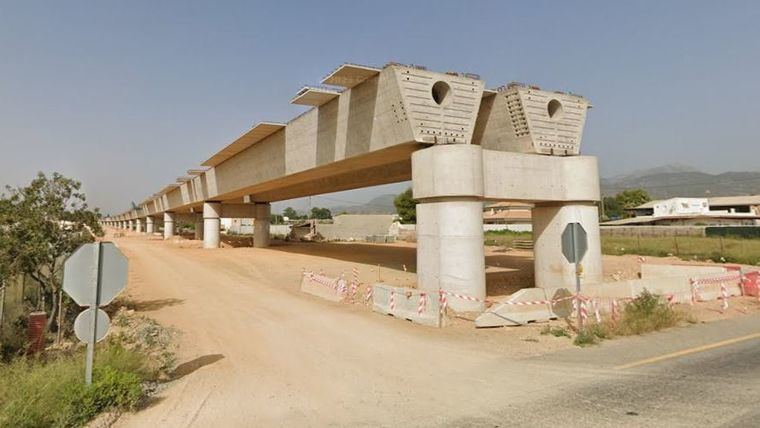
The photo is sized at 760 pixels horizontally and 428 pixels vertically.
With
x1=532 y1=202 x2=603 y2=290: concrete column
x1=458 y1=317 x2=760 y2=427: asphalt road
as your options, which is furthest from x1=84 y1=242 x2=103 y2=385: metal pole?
x1=532 y1=202 x2=603 y2=290: concrete column

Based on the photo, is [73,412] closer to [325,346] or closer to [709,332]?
[325,346]

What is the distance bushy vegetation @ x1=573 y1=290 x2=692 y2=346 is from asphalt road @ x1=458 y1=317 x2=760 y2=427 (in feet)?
1.85

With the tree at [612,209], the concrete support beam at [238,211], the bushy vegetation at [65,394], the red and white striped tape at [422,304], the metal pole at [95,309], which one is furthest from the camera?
the tree at [612,209]

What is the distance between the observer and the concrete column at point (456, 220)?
13906 mm

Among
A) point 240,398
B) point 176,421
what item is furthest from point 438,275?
point 176,421

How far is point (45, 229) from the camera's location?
1211 cm

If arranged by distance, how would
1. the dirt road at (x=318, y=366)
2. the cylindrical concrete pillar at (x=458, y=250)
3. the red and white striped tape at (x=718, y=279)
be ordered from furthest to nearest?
the red and white striped tape at (x=718, y=279), the cylindrical concrete pillar at (x=458, y=250), the dirt road at (x=318, y=366)

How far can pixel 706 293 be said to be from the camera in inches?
629

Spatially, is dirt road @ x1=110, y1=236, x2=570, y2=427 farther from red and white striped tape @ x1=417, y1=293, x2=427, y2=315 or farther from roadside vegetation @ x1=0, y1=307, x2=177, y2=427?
red and white striped tape @ x1=417, y1=293, x2=427, y2=315

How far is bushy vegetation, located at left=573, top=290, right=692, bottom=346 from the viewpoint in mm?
10156

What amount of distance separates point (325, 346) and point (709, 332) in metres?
9.99

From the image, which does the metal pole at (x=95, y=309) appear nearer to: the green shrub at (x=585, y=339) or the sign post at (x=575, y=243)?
the sign post at (x=575, y=243)

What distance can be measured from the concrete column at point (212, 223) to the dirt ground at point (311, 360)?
30.6m

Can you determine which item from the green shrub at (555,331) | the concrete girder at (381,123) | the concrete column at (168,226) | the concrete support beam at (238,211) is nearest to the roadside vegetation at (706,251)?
the concrete girder at (381,123)
